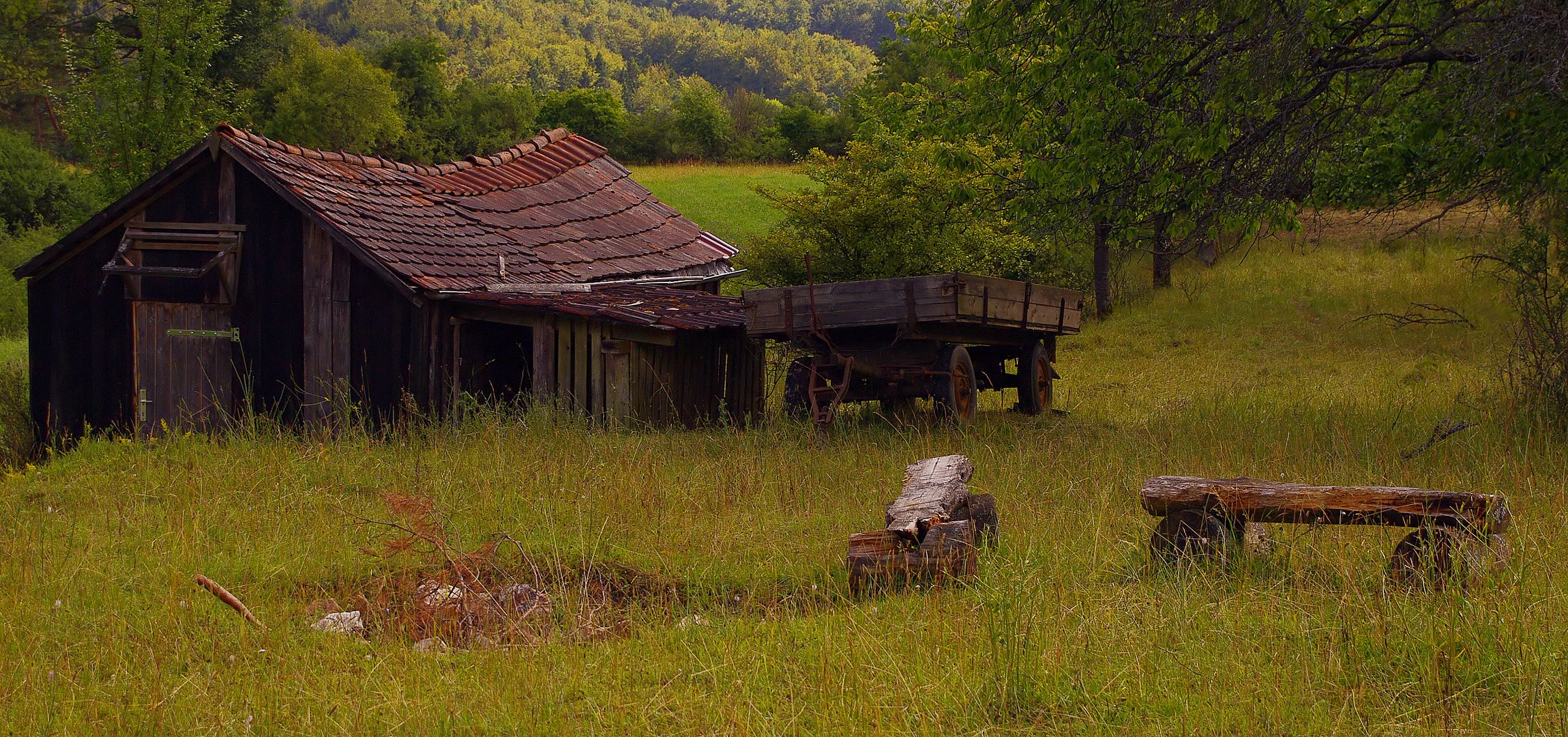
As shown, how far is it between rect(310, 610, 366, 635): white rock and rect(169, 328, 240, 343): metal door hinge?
9519mm

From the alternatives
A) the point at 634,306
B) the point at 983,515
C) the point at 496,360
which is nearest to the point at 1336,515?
the point at 983,515

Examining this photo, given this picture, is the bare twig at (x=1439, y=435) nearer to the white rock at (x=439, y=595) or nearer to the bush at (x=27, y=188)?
the white rock at (x=439, y=595)

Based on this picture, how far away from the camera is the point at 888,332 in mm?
11398

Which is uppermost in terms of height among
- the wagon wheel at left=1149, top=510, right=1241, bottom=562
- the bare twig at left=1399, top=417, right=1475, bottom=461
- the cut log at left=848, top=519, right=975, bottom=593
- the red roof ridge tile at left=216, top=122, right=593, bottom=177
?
the red roof ridge tile at left=216, top=122, right=593, bottom=177

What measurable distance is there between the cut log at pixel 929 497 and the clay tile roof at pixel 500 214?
7939 mm

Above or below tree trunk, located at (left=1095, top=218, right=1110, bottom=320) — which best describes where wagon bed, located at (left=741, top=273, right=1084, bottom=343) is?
below

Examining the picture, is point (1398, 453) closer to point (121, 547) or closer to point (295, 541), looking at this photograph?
point (295, 541)

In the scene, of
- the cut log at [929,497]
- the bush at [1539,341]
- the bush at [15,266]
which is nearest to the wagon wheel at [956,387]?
the cut log at [929,497]

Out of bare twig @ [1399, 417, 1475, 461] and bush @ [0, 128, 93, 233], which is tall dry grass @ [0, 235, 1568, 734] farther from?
bush @ [0, 128, 93, 233]

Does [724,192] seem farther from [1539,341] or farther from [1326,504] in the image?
[1326,504]

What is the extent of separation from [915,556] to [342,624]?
9.06 feet

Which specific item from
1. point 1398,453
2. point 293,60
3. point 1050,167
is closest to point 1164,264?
point 1050,167

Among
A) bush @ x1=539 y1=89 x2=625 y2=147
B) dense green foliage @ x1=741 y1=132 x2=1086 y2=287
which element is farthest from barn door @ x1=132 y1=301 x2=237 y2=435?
bush @ x1=539 y1=89 x2=625 y2=147

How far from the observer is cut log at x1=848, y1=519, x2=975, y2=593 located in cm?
555
